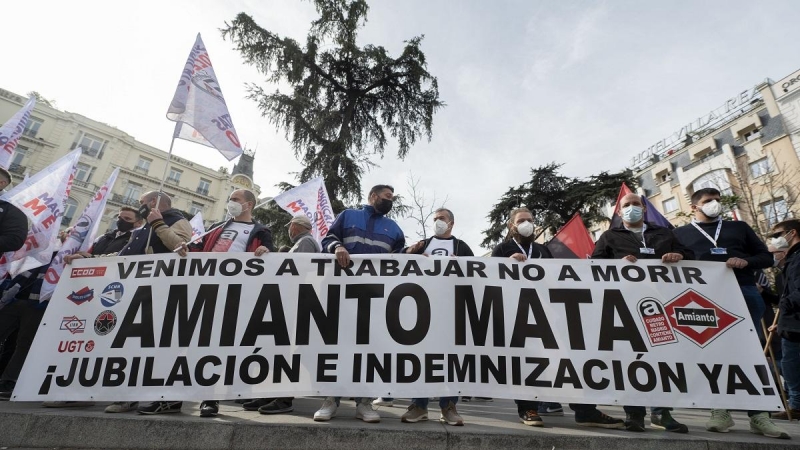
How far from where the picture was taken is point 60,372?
9.81 feet

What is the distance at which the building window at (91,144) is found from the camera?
123ft

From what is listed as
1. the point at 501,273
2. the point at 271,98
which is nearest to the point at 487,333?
the point at 501,273

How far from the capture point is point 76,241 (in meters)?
4.59

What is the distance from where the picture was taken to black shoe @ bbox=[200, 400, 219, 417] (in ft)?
8.87

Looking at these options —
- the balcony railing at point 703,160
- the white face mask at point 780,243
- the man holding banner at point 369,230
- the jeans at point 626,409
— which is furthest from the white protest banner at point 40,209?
the balcony railing at point 703,160

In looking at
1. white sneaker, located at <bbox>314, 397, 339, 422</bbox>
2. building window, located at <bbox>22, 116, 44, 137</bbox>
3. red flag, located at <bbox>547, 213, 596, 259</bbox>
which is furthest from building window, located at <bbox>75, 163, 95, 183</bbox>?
white sneaker, located at <bbox>314, 397, 339, 422</bbox>

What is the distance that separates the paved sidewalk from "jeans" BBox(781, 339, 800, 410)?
1.79m

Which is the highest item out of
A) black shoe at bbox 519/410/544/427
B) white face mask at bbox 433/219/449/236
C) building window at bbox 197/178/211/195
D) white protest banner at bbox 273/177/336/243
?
building window at bbox 197/178/211/195

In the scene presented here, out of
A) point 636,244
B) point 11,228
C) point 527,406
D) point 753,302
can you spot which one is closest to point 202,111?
point 11,228

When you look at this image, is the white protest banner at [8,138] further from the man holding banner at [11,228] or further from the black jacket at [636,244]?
the black jacket at [636,244]

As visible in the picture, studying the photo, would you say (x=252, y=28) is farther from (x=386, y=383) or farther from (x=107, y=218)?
(x=107, y=218)

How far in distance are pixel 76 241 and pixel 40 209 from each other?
919 millimetres

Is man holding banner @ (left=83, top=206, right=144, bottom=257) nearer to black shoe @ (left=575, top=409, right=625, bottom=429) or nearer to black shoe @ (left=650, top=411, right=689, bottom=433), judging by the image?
black shoe @ (left=575, top=409, right=625, bottom=429)

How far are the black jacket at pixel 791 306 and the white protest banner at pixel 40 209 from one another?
7.71m
